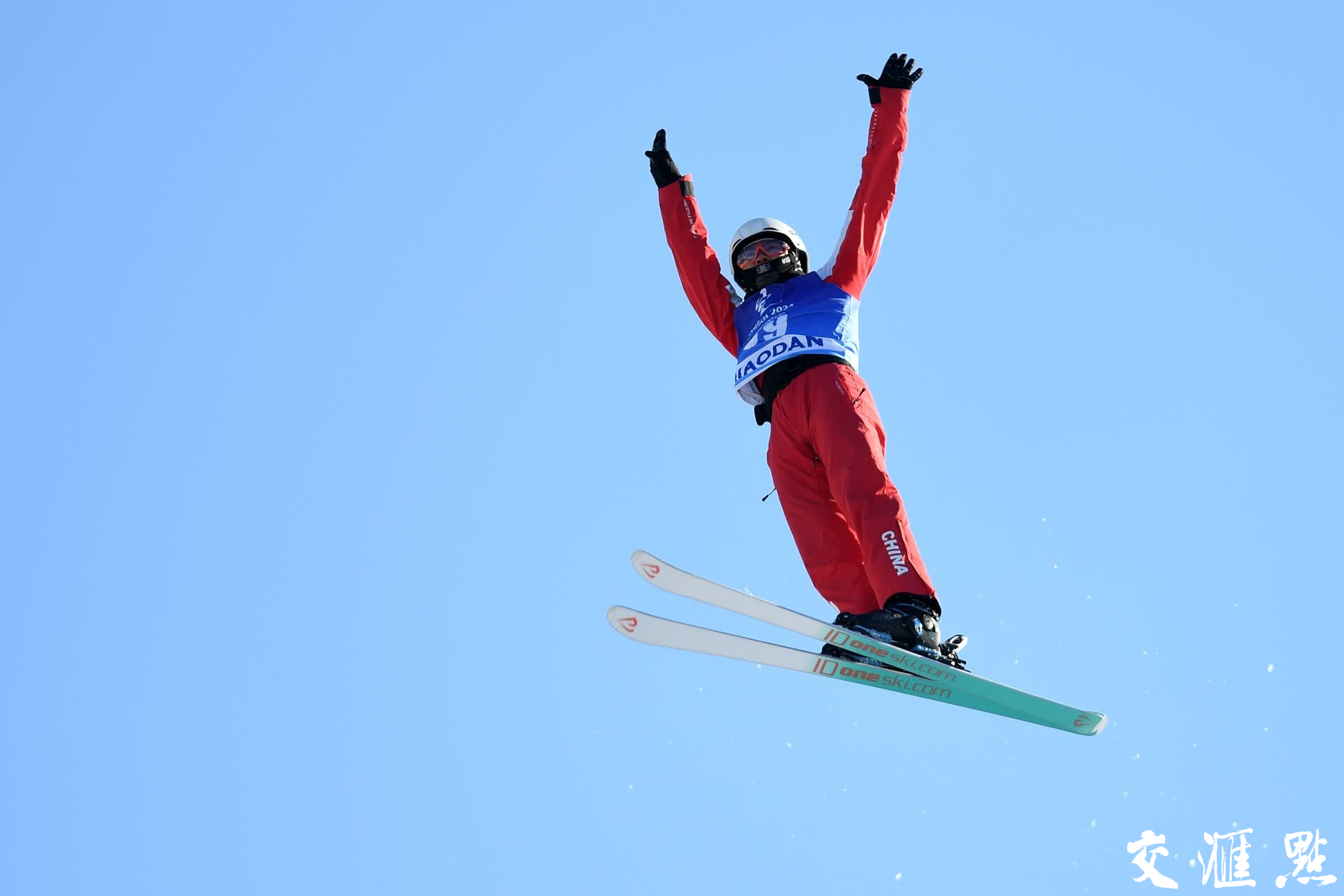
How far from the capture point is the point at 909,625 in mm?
6688

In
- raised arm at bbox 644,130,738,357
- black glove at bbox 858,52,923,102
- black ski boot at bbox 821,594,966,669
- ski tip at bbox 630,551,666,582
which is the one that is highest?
black glove at bbox 858,52,923,102

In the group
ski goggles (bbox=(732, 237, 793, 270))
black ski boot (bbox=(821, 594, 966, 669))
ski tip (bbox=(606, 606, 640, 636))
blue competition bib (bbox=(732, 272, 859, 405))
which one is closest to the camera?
black ski boot (bbox=(821, 594, 966, 669))

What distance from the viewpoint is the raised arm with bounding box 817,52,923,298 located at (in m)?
7.64

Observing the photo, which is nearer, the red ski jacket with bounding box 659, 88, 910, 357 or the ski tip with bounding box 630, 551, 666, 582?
the ski tip with bounding box 630, 551, 666, 582

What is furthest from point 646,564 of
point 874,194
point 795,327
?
point 874,194

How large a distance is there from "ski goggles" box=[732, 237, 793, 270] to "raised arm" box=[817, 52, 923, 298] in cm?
29

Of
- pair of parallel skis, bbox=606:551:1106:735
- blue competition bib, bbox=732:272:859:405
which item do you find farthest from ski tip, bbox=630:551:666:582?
blue competition bib, bbox=732:272:859:405

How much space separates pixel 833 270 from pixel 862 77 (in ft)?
3.48

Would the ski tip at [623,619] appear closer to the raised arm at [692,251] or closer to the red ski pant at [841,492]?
the red ski pant at [841,492]

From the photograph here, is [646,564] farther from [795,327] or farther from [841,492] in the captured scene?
[795,327]

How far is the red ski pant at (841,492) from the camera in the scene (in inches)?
267

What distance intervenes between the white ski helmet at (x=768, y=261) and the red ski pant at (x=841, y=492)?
0.73 metres

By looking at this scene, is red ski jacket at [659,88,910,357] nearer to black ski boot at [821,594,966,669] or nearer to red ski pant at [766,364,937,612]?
red ski pant at [766,364,937,612]

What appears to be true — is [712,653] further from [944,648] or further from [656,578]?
[944,648]
